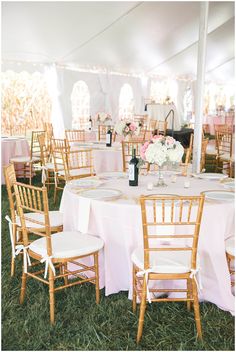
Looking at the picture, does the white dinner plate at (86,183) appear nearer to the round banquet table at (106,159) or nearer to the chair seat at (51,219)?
the chair seat at (51,219)

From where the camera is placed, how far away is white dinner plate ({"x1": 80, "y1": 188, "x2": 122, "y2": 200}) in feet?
9.69

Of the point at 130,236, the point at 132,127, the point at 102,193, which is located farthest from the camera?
the point at 132,127

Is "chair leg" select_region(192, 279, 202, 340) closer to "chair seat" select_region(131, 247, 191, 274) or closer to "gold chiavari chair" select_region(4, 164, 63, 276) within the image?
"chair seat" select_region(131, 247, 191, 274)

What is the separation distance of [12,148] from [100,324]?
4821 millimetres

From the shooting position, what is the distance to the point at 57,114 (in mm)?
9836

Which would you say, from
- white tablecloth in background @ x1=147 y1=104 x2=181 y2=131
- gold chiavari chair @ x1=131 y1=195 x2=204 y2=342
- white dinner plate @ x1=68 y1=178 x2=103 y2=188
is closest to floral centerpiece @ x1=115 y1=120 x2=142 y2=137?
white dinner plate @ x1=68 y1=178 x2=103 y2=188

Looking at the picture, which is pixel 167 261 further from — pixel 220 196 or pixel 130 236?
pixel 220 196

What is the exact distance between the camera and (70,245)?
281cm

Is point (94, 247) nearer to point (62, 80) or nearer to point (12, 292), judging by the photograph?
point (12, 292)

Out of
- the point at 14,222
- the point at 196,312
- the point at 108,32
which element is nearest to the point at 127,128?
the point at 14,222

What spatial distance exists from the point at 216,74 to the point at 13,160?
11.1 m

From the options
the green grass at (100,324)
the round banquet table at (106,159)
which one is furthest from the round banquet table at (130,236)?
the round banquet table at (106,159)

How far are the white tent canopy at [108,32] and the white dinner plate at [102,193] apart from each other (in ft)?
15.5

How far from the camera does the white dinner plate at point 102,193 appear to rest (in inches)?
116
